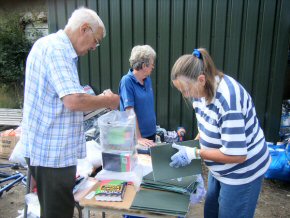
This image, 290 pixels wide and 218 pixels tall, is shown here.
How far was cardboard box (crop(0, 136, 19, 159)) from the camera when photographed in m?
4.40

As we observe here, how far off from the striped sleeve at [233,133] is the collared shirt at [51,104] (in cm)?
82

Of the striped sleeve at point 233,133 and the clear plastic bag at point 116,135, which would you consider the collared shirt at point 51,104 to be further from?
the striped sleeve at point 233,133

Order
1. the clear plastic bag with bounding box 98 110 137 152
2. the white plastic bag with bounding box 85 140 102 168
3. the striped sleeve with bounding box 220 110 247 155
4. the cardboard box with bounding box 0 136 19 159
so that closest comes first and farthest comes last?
the striped sleeve with bounding box 220 110 247 155
the clear plastic bag with bounding box 98 110 137 152
the white plastic bag with bounding box 85 140 102 168
the cardboard box with bounding box 0 136 19 159

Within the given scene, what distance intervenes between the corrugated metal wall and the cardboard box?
5.38 feet

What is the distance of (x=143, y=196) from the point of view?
1690 mm

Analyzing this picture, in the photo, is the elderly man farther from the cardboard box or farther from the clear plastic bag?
the cardboard box

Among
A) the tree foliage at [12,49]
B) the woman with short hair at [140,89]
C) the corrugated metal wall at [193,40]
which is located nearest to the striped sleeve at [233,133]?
the woman with short hair at [140,89]

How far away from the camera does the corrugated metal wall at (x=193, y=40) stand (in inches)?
161

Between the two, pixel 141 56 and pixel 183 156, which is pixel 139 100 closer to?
pixel 141 56

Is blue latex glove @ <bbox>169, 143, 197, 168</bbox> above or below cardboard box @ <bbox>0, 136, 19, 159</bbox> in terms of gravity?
above

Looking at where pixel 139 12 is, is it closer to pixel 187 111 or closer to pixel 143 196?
pixel 187 111

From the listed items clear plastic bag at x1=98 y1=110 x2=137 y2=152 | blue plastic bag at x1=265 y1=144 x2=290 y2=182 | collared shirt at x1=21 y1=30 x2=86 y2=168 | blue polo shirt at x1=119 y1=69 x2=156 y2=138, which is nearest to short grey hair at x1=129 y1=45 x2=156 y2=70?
blue polo shirt at x1=119 y1=69 x2=156 y2=138

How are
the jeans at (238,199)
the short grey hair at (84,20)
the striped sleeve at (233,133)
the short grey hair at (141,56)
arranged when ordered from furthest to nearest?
the short grey hair at (141,56), the short grey hair at (84,20), the jeans at (238,199), the striped sleeve at (233,133)

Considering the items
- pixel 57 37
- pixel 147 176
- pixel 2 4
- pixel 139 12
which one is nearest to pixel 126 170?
pixel 147 176
